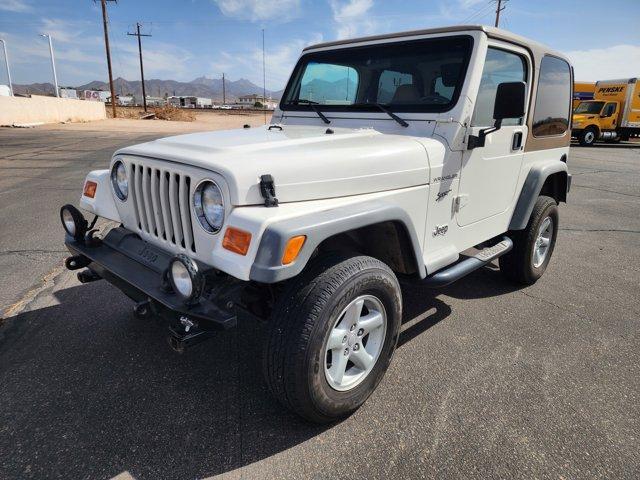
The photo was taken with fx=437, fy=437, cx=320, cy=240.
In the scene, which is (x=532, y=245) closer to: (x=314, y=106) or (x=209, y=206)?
(x=314, y=106)

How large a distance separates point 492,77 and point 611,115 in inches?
923

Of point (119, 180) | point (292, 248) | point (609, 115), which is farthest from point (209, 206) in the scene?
point (609, 115)

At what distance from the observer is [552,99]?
391cm

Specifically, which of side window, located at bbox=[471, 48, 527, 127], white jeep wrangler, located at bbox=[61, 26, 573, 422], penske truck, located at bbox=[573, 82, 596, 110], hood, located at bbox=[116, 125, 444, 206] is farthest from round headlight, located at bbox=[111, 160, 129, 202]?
penske truck, located at bbox=[573, 82, 596, 110]

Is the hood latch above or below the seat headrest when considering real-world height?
below

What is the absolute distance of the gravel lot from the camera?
6.92 feet

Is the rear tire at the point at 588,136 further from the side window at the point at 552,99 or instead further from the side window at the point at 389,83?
the side window at the point at 389,83

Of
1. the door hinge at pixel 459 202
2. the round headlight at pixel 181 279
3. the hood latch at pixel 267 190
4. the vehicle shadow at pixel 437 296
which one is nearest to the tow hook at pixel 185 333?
the round headlight at pixel 181 279

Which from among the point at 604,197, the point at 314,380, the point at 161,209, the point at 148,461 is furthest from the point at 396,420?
the point at 604,197

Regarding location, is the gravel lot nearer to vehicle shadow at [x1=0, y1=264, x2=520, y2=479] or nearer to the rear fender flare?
vehicle shadow at [x1=0, y1=264, x2=520, y2=479]

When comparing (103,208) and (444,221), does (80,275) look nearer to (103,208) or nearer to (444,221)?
(103,208)

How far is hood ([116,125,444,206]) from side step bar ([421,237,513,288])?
2.13 feet

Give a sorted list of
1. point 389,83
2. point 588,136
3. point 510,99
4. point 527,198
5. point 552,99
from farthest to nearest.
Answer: point 588,136 → point 552,99 → point 527,198 → point 389,83 → point 510,99

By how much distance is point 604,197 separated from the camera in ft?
29.5
